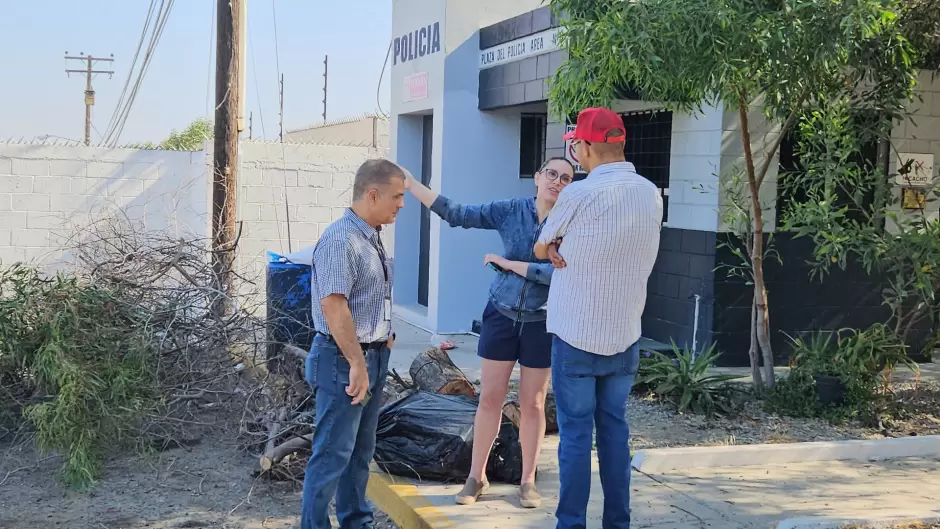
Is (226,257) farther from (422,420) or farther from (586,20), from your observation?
(586,20)

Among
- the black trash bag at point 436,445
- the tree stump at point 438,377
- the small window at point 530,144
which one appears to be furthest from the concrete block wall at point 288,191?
the black trash bag at point 436,445

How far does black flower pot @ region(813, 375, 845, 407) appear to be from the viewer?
7.47m

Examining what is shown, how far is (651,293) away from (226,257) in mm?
4456

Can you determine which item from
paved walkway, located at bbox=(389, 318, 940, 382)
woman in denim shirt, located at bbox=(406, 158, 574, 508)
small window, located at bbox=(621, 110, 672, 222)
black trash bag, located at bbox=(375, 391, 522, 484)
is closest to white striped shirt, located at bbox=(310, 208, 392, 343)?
woman in denim shirt, located at bbox=(406, 158, 574, 508)

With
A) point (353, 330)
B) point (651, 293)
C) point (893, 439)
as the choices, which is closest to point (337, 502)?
point (353, 330)

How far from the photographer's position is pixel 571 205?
14.2ft

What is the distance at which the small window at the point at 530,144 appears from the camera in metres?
12.4

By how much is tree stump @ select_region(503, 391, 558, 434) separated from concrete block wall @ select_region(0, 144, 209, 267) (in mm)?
6565

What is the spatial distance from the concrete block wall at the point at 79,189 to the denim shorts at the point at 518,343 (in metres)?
7.79

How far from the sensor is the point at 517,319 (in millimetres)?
4973

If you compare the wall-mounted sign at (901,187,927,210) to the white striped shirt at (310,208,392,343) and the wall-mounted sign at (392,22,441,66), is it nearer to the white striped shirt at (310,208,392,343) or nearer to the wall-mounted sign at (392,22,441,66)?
the wall-mounted sign at (392,22,441,66)

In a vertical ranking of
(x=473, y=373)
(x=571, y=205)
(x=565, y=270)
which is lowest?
(x=473, y=373)

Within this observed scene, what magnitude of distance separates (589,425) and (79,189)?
33.3 feet

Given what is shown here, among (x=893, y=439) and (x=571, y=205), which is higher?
(x=571, y=205)
